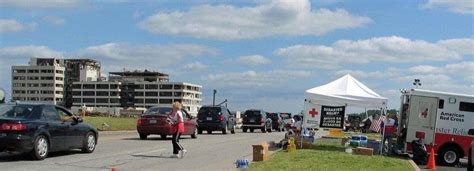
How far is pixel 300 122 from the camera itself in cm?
2477

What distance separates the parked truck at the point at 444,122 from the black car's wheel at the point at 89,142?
10848mm

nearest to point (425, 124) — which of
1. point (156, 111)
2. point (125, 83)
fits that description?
point (156, 111)

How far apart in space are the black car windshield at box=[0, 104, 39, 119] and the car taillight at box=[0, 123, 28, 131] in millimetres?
434

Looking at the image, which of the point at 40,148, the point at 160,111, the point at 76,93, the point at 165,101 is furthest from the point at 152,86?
the point at 40,148

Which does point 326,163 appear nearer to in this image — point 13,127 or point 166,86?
point 13,127

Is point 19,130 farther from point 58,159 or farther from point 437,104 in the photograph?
point 437,104

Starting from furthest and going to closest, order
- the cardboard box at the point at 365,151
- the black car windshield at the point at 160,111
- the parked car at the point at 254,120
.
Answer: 1. the parked car at the point at 254,120
2. the black car windshield at the point at 160,111
3. the cardboard box at the point at 365,151

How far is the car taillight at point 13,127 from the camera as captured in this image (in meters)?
14.9

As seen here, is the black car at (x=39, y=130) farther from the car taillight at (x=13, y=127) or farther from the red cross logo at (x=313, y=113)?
the red cross logo at (x=313, y=113)

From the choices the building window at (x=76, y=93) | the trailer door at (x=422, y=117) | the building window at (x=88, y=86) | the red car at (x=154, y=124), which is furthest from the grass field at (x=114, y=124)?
the building window at (x=88, y=86)

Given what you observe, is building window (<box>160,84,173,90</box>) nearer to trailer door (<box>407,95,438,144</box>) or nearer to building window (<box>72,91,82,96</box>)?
building window (<box>72,91,82,96</box>)

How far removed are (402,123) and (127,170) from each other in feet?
39.7

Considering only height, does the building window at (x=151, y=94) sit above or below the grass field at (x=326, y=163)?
below

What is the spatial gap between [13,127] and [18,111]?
839mm
